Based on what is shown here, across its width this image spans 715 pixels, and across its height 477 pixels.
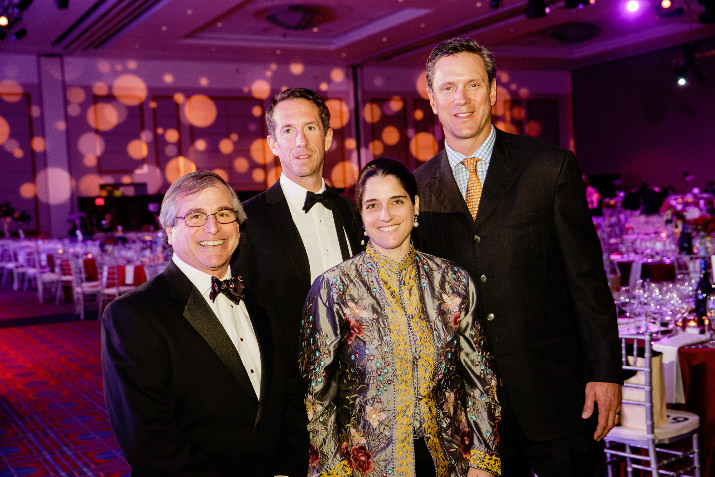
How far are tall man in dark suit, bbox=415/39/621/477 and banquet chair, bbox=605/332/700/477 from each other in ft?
3.62

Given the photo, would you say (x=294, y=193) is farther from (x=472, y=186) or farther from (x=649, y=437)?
(x=649, y=437)

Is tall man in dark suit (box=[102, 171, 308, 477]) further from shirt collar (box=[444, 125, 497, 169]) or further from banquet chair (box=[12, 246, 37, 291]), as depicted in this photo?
banquet chair (box=[12, 246, 37, 291])

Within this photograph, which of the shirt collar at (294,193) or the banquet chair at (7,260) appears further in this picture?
the banquet chair at (7,260)

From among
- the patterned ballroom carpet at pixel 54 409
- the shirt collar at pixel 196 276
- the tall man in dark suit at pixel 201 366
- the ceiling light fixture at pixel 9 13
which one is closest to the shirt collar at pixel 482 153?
the tall man in dark suit at pixel 201 366

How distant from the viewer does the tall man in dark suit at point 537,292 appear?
6.64 feet

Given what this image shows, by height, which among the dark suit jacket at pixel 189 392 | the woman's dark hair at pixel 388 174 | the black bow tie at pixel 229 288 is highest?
the woman's dark hair at pixel 388 174

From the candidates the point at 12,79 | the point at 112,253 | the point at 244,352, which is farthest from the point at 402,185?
the point at 12,79

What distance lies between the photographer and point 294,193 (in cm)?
240

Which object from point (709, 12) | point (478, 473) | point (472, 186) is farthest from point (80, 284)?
point (709, 12)

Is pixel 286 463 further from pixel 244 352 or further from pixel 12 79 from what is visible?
pixel 12 79

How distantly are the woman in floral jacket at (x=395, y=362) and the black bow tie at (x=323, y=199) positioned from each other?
380 mm

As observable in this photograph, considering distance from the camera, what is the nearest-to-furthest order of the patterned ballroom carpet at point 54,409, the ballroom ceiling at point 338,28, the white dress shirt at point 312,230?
the white dress shirt at point 312,230 → the patterned ballroom carpet at point 54,409 → the ballroom ceiling at point 338,28

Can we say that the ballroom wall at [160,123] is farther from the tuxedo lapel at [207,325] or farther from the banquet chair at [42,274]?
the tuxedo lapel at [207,325]

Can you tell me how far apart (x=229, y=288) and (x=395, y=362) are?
0.50m
